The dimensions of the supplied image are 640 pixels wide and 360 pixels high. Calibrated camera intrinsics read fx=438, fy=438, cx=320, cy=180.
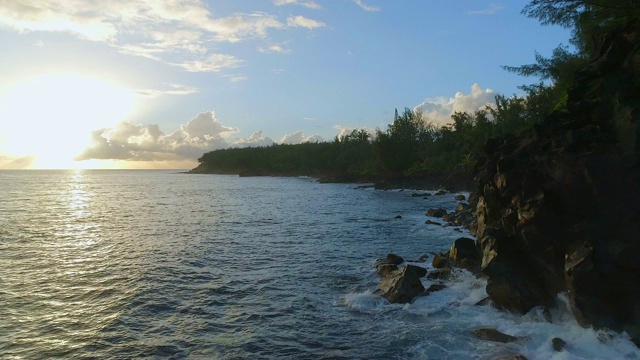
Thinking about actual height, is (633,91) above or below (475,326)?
above

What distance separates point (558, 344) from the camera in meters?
15.1

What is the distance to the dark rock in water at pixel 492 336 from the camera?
52.8 feet

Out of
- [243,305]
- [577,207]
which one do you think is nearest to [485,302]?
[577,207]

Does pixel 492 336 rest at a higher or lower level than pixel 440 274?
lower

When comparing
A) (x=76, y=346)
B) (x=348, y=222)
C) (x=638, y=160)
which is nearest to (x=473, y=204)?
(x=348, y=222)

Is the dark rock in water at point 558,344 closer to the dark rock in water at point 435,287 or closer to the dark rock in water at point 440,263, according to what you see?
the dark rock in water at point 435,287

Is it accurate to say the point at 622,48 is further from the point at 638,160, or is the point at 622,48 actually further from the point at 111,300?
the point at 111,300

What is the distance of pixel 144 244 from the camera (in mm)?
37438

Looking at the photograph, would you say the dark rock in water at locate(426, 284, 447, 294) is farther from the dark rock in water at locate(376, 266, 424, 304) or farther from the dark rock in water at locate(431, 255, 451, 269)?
the dark rock in water at locate(431, 255, 451, 269)

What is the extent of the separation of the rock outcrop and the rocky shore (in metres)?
0.04

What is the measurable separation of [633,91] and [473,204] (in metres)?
30.4

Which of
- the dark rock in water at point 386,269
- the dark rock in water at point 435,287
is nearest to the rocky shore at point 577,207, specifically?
the dark rock in water at point 435,287

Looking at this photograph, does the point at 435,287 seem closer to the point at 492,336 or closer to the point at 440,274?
the point at 440,274

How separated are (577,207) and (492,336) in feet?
20.2
